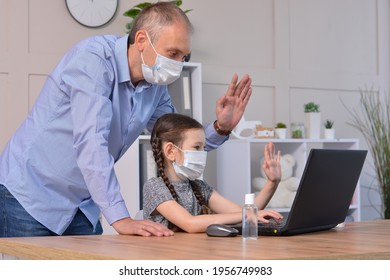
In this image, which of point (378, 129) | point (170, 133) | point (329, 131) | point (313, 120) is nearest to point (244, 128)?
point (313, 120)

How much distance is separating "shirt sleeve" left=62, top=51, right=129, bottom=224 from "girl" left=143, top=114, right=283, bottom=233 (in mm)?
277

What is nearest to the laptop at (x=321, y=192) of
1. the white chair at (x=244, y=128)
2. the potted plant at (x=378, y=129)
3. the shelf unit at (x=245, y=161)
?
the shelf unit at (x=245, y=161)

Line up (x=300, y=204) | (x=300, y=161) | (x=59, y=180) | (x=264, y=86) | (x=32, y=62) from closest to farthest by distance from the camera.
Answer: (x=300, y=204) < (x=59, y=180) < (x=32, y=62) < (x=300, y=161) < (x=264, y=86)

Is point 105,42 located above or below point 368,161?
above

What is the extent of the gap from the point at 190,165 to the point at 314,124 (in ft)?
8.48

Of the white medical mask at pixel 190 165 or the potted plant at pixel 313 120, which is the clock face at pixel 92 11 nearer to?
the potted plant at pixel 313 120

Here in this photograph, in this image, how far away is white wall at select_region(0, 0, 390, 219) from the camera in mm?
3914

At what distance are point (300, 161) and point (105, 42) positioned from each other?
2.70 m

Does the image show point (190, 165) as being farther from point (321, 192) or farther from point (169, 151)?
point (321, 192)

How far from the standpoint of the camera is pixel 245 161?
428 cm

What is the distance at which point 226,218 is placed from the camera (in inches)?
74.9

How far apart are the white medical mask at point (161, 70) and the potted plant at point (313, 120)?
2.68 meters

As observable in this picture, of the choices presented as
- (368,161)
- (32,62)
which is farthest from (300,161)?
(32,62)
